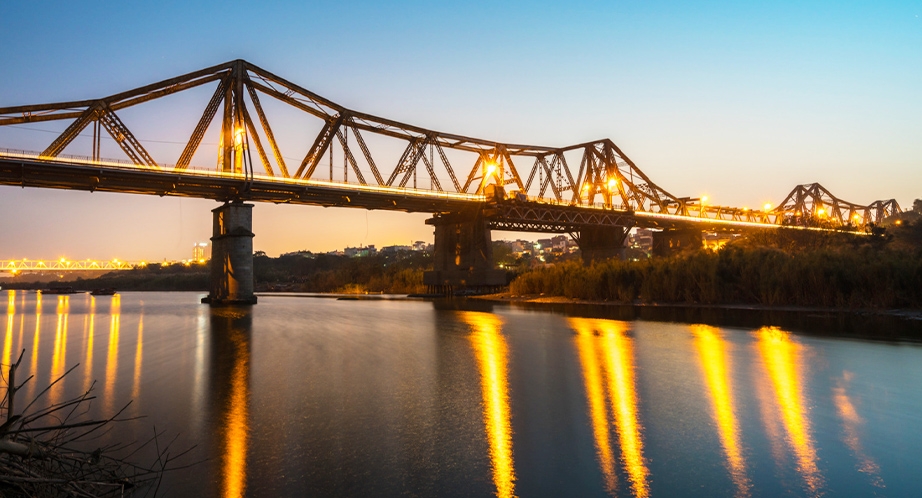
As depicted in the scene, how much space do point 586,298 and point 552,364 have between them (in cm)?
2612

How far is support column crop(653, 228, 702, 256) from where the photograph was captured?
302 ft

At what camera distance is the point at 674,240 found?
9306cm

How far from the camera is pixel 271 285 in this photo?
327ft

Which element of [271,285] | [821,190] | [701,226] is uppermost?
[821,190]

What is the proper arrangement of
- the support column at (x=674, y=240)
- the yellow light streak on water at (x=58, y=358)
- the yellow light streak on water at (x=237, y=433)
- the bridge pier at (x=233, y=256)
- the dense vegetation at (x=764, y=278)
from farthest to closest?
1. the support column at (x=674, y=240)
2. the bridge pier at (x=233, y=256)
3. the dense vegetation at (x=764, y=278)
4. the yellow light streak on water at (x=58, y=358)
5. the yellow light streak on water at (x=237, y=433)

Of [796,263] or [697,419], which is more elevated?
[796,263]

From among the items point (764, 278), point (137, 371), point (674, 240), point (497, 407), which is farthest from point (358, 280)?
point (497, 407)

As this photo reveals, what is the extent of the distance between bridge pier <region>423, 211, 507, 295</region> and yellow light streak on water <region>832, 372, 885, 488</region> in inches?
1878

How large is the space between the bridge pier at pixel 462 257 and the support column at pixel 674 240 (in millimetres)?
43175

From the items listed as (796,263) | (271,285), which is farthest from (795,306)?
(271,285)

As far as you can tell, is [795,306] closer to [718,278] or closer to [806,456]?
[718,278]

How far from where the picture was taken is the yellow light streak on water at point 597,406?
5254mm

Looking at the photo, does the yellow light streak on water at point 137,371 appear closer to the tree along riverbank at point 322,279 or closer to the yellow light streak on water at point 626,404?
the yellow light streak on water at point 626,404

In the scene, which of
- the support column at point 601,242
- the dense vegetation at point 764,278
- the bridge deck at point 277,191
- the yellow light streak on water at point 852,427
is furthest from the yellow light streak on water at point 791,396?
the support column at point 601,242
